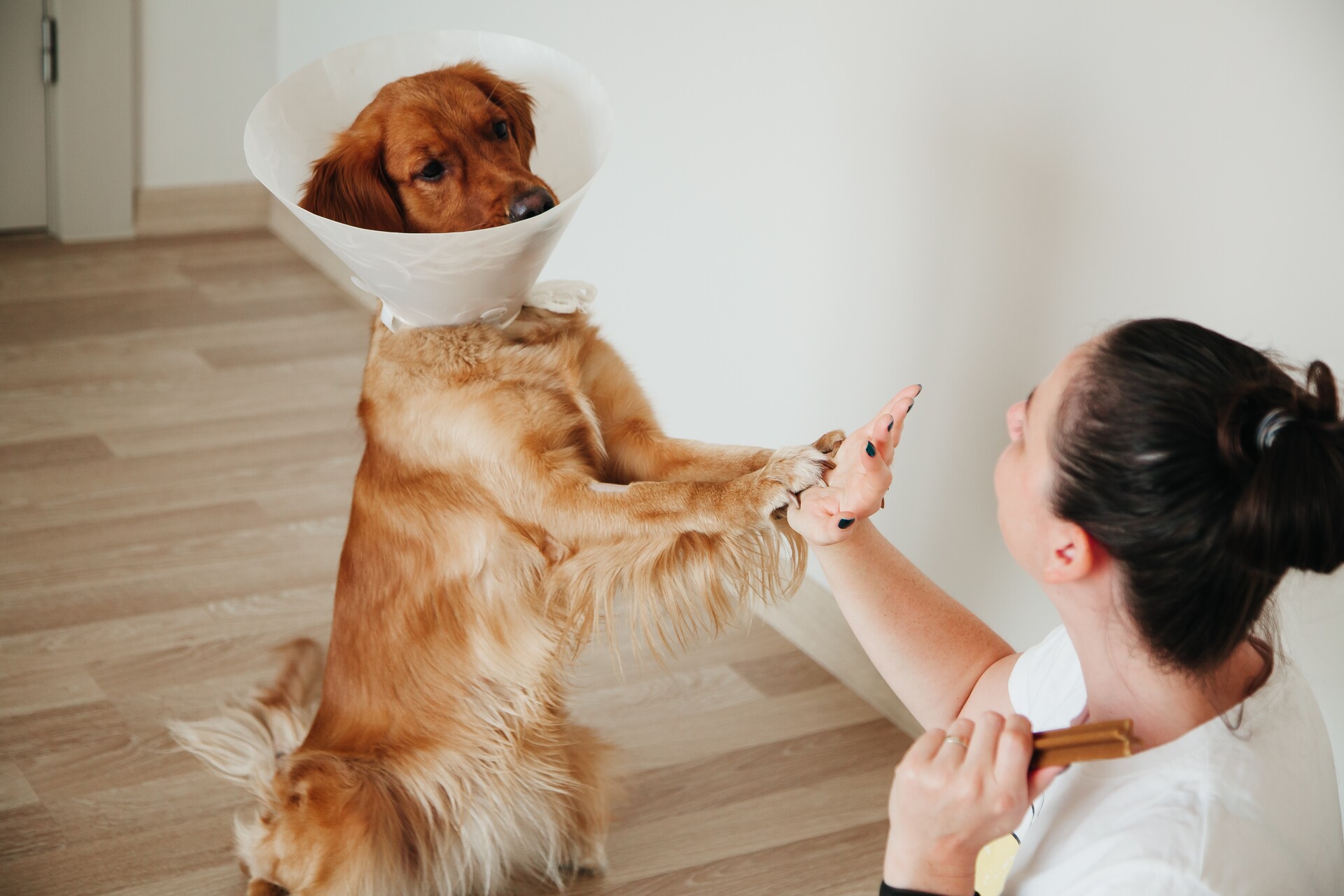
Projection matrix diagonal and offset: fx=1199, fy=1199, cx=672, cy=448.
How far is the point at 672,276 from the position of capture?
2.80 meters

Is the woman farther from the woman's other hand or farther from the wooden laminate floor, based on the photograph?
the wooden laminate floor

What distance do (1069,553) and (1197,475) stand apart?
0.15 metres

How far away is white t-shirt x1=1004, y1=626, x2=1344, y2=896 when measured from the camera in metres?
0.97

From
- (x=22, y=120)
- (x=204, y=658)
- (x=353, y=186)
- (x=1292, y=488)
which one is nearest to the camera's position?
(x=1292, y=488)

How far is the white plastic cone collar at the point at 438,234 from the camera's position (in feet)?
4.87

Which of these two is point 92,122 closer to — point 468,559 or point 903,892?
point 468,559

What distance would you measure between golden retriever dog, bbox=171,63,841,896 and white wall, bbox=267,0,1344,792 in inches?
23.0

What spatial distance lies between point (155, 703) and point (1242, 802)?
1.96 meters

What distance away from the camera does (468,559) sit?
1.68 metres

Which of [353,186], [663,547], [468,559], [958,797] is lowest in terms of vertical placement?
[468,559]

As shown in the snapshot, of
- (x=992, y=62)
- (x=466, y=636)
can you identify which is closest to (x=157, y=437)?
(x=466, y=636)

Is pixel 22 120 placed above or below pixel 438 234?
below

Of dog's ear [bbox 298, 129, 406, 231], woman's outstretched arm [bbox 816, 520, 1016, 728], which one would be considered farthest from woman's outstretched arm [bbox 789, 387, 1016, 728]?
dog's ear [bbox 298, 129, 406, 231]

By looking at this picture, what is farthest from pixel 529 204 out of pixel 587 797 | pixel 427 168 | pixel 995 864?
pixel 995 864
